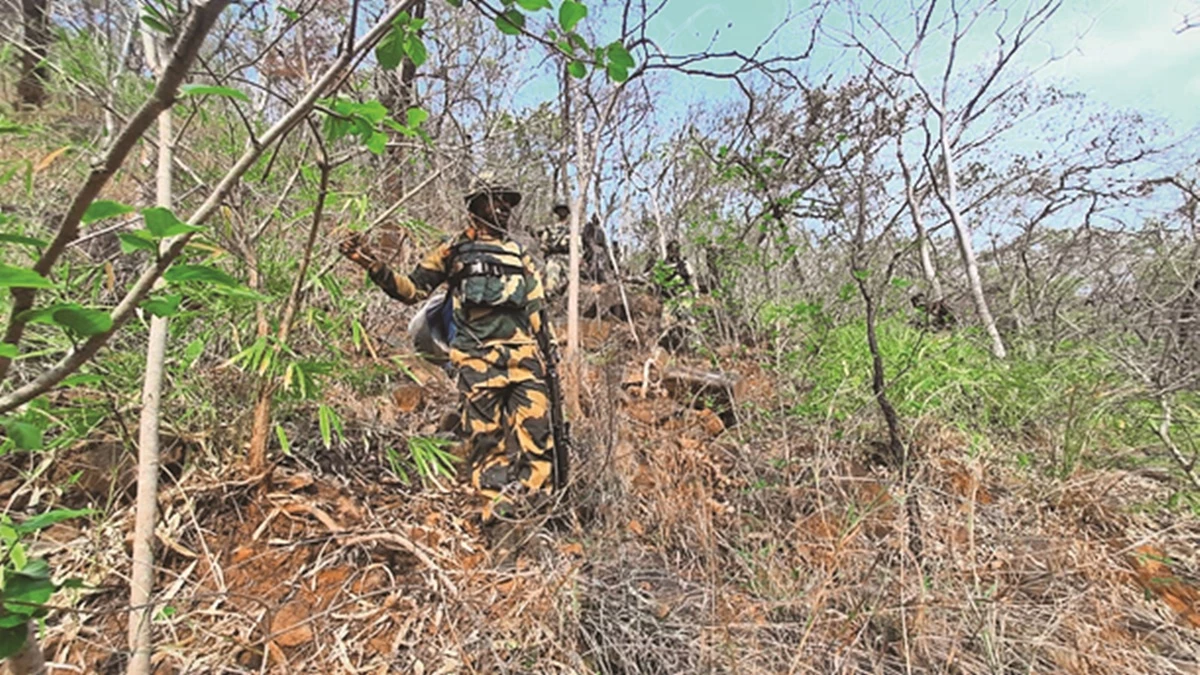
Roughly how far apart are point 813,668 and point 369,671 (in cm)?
135

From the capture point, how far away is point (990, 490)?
256 cm

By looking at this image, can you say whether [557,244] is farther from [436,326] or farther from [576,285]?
[436,326]

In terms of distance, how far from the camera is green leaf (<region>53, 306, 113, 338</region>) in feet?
1.35

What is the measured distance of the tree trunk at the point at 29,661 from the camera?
1.99 feet

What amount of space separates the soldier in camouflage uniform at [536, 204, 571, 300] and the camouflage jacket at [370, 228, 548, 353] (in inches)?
117

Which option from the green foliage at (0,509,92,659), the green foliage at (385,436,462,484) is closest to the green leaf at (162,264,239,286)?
the green foliage at (0,509,92,659)

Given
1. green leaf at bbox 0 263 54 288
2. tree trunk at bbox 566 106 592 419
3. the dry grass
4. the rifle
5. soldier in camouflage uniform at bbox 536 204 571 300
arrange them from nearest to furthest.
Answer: green leaf at bbox 0 263 54 288
the dry grass
the rifle
tree trunk at bbox 566 106 592 419
soldier in camouflage uniform at bbox 536 204 571 300

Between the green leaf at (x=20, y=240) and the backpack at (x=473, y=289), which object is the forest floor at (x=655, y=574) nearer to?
the backpack at (x=473, y=289)

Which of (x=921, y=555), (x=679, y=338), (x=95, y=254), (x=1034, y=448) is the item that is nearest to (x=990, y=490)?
(x=1034, y=448)

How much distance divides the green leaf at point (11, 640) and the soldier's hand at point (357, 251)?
1.83m

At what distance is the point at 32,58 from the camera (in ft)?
4.90

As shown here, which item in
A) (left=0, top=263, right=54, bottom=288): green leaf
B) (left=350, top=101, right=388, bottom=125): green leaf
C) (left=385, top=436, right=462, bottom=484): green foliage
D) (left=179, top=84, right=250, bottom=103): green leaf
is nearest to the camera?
(left=0, top=263, right=54, bottom=288): green leaf

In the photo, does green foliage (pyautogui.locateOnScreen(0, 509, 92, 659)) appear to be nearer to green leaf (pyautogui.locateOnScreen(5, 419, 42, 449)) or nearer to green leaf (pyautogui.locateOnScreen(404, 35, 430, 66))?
green leaf (pyautogui.locateOnScreen(5, 419, 42, 449))

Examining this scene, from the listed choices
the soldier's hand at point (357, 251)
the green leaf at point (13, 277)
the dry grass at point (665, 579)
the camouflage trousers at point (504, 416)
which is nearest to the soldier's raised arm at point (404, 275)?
the soldier's hand at point (357, 251)
